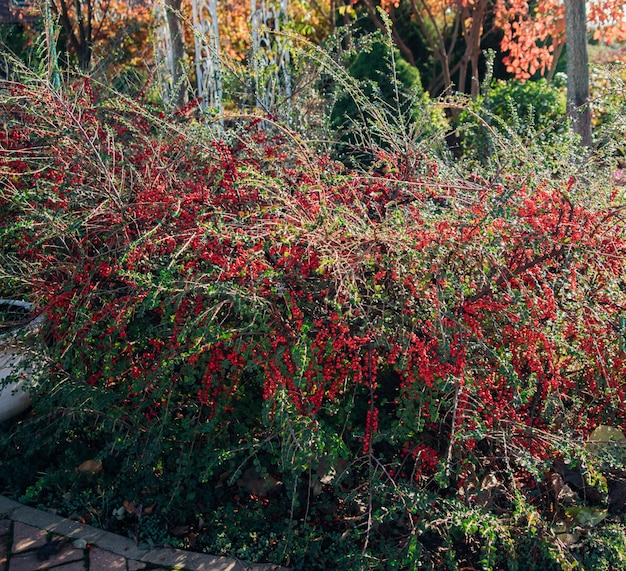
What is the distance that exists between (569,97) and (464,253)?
169 inches

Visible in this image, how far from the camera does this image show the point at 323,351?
116 inches

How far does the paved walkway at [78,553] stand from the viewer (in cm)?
294

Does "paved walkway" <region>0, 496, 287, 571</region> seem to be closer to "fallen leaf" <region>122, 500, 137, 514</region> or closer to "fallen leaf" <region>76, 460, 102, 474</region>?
"fallen leaf" <region>122, 500, 137, 514</region>

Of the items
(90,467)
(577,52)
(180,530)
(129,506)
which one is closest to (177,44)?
(577,52)

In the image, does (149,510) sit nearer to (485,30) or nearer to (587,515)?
(587,515)

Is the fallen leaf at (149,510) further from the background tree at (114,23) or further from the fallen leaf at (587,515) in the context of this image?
the background tree at (114,23)

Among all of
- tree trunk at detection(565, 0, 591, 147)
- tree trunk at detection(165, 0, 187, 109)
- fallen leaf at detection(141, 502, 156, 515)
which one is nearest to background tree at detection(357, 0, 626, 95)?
tree trunk at detection(565, 0, 591, 147)

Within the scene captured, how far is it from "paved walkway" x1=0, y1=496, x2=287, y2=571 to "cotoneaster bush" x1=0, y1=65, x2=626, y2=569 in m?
0.08

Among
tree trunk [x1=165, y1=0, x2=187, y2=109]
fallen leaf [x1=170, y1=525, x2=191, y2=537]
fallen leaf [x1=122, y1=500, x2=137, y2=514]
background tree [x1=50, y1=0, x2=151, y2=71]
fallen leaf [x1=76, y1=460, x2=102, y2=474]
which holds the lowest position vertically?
fallen leaf [x1=170, y1=525, x2=191, y2=537]

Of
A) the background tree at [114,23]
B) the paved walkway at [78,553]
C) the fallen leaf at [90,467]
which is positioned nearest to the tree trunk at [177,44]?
the background tree at [114,23]

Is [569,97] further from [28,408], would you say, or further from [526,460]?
[28,408]

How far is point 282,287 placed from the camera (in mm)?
2965

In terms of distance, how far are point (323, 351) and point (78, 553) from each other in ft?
4.47

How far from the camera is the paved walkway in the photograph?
2.94 m
